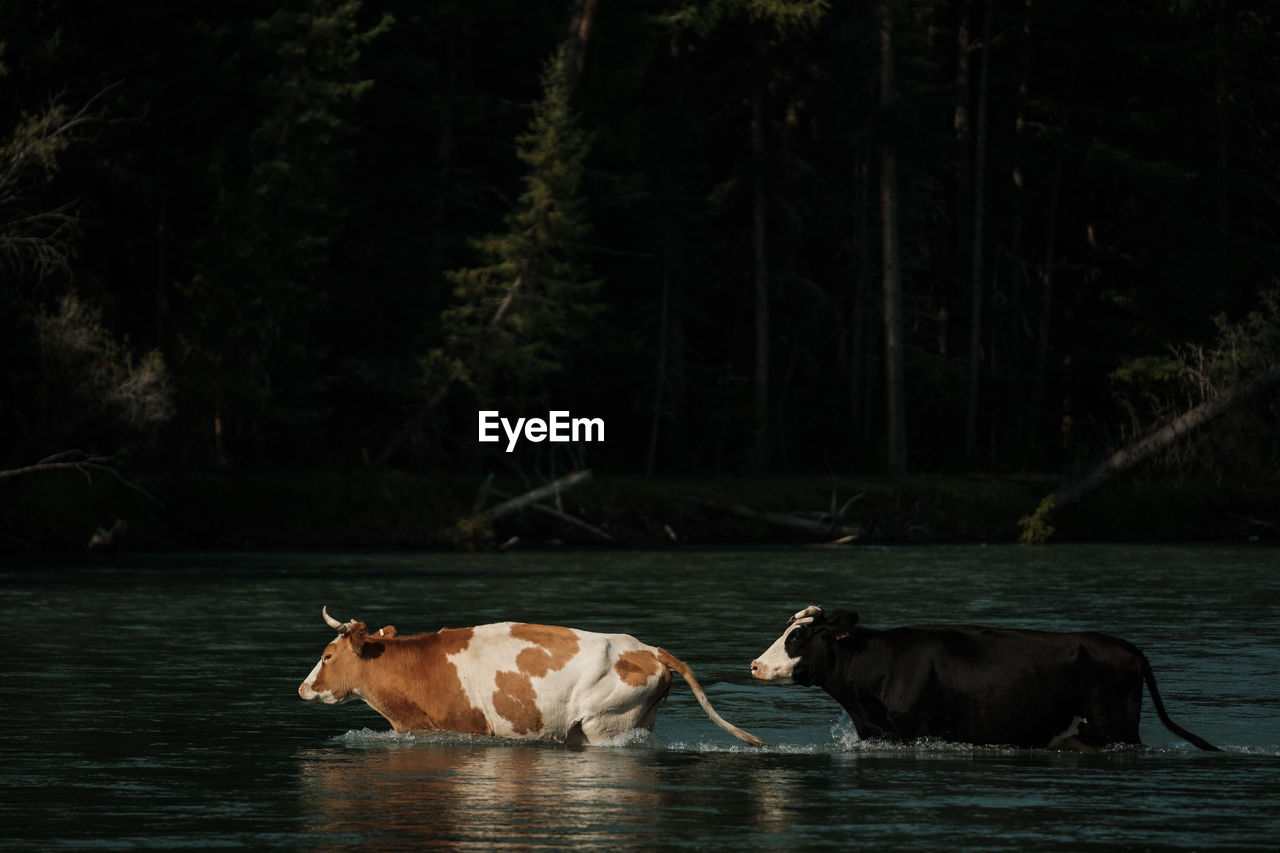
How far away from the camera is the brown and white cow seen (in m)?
16.1


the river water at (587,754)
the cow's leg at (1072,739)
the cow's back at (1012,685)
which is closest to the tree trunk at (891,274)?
the river water at (587,754)

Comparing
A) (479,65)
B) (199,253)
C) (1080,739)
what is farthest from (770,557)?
(1080,739)

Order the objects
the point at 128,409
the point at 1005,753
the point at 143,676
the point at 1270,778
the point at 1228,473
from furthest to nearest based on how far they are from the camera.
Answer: the point at 1228,473
the point at 128,409
the point at 143,676
the point at 1005,753
the point at 1270,778

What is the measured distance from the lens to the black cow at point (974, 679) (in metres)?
16.3

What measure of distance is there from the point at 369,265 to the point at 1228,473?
24.6 meters

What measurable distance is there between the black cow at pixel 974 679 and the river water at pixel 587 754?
21cm

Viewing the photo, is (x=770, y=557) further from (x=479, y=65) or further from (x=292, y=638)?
(x=479, y=65)

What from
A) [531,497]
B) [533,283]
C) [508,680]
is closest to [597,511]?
[531,497]

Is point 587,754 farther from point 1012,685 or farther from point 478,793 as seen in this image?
point 1012,685

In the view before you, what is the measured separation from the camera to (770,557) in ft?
155

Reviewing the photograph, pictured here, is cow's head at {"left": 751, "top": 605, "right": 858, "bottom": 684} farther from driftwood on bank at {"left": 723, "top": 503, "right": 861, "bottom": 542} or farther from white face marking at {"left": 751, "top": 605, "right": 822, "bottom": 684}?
driftwood on bank at {"left": 723, "top": 503, "right": 861, "bottom": 542}

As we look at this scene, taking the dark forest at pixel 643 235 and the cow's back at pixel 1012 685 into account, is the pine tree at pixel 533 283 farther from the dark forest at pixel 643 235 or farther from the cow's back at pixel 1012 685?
the cow's back at pixel 1012 685

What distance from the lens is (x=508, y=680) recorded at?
1634 cm

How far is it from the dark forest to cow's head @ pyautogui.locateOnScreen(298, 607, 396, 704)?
28562 millimetres
